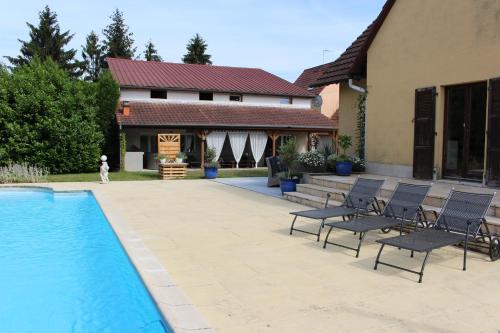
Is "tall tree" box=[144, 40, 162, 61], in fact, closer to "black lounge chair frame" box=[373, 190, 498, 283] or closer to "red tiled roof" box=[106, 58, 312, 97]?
"red tiled roof" box=[106, 58, 312, 97]

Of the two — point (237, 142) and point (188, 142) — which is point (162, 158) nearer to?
point (237, 142)

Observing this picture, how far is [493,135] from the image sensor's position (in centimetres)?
879

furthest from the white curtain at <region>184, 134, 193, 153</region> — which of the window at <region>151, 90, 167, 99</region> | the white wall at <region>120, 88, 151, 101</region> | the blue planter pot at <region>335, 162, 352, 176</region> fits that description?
the blue planter pot at <region>335, 162, 352, 176</region>

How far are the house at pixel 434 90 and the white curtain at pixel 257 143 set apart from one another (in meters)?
13.5

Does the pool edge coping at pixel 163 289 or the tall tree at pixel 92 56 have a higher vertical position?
the tall tree at pixel 92 56

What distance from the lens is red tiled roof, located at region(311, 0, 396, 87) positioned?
11922 millimetres

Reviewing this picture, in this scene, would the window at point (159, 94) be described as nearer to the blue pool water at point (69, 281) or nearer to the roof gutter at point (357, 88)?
the roof gutter at point (357, 88)

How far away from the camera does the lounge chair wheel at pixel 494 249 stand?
5877mm

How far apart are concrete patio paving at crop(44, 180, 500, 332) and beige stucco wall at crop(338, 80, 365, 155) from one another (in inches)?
252

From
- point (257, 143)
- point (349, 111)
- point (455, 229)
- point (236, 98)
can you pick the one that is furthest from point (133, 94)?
point (455, 229)

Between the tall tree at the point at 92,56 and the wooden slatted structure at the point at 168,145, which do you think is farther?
the tall tree at the point at 92,56

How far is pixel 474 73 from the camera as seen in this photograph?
9250 mm

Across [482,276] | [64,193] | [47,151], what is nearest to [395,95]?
[482,276]

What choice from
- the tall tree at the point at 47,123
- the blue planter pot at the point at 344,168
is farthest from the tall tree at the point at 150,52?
the blue planter pot at the point at 344,168
